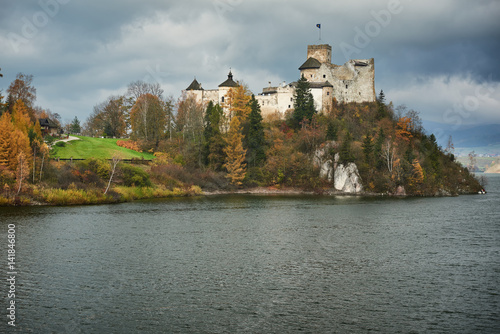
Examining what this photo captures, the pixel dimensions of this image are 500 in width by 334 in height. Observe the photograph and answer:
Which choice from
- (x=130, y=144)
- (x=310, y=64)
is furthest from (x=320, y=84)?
(x=130, y=144)

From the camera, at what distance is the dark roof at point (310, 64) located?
89.8 metres

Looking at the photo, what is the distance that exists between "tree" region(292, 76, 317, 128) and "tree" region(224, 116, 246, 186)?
13.2 meters

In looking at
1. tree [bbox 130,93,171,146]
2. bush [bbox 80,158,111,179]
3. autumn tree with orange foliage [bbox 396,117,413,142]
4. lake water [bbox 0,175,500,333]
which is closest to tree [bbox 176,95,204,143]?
tree [bbox 130,93,171,146]

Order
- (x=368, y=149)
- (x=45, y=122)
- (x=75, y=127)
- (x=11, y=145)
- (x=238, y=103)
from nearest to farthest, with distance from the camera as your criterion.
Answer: (x=11, y=145) < (x=368, y=149) < (x=45, y=122) < (x=238, y=103) < (x=75, y=127)

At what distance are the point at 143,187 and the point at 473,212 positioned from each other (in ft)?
138

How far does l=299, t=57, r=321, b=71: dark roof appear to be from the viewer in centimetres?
8975

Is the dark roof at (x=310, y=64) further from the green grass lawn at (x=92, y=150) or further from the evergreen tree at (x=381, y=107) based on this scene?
the green grass lawn at (x=92, y=150)

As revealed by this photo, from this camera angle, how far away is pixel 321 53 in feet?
305

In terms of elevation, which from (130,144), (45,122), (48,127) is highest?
(45,122)

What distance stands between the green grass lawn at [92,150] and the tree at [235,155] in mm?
13681

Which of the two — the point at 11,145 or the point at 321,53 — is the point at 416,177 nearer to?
the point at 321,53

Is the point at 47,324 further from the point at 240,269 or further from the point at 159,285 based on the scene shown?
the point at 240,269

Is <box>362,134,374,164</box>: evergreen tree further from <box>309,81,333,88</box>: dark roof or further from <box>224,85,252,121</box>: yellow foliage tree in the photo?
<box>224,85,252,121</box>: yellow foliage tree

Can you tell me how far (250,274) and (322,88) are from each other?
67867 mm
